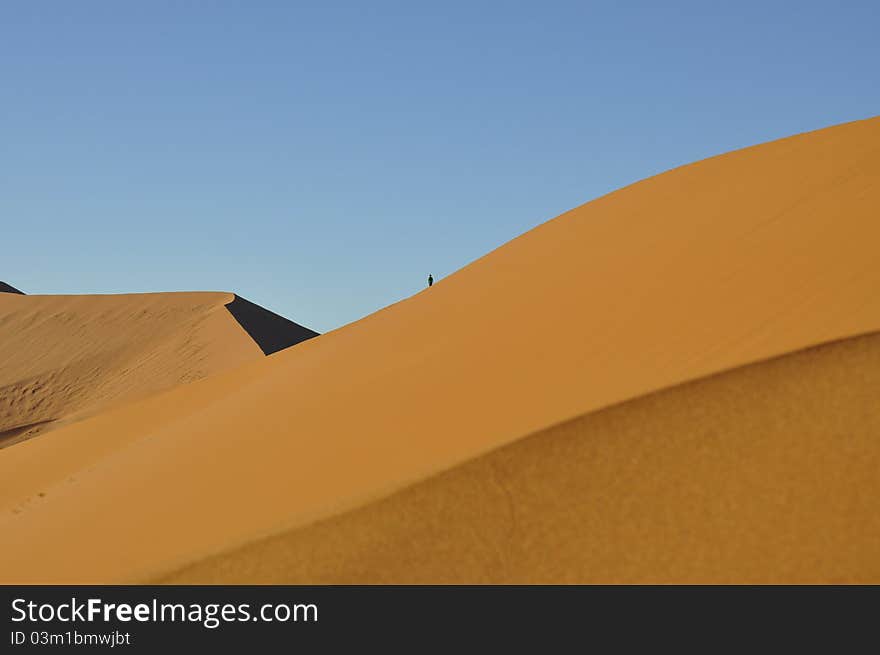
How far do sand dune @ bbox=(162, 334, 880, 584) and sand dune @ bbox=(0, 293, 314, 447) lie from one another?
30669 mm

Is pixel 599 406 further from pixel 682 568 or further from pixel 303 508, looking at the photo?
pixel 303 508

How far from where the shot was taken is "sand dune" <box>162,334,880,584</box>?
241 inches

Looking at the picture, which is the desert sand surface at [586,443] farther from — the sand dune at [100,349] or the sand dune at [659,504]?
the sand dune at [100,349]

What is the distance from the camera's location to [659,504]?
636cm

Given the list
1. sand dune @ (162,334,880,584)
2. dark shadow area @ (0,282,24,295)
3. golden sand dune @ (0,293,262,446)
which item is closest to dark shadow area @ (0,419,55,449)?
golden sand dune @ (0,293,262,446)

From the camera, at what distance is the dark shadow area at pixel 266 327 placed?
46.0 m

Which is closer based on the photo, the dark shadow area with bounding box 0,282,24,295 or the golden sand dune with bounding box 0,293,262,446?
the golden sand dune with bounding box 0,293,262,446

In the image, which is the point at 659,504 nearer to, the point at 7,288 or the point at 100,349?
the point at 100,349

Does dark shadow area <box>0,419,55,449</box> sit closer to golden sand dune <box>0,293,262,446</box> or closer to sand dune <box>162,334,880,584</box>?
golden sand dune <box>0,293,262,446</box>

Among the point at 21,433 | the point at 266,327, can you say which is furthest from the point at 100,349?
the point at 21,433

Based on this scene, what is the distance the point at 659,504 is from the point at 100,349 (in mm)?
42736

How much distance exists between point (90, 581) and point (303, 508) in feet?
4.83

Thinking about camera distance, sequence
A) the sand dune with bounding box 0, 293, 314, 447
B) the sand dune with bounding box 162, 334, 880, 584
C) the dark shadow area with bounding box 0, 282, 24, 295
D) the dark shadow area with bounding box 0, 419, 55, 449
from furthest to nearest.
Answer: the dark shadow area with bounding box 0, 282, 24, 295, the sand dune with bounding box 0, 293, 314, 447, the dark shadow area with bounding box 0, 419, 55, 449, the sand dune with bounding box 162, 334, 880, 584
